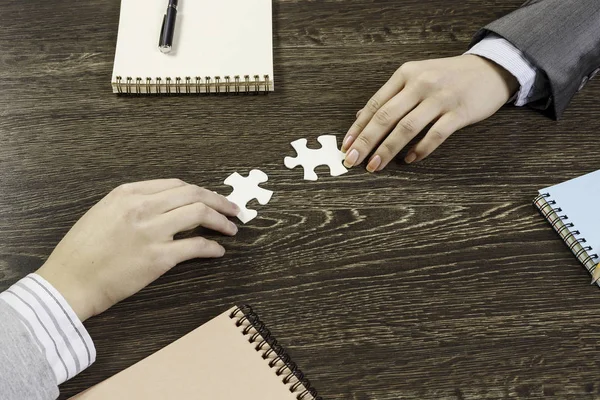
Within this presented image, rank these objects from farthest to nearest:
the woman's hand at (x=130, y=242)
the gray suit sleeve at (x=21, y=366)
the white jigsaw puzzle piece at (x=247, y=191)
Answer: the white jigsaw puzzle piece at (x=247, y=191) → the woman's hand at (x=130, y=242) → the gray suit sleeve at (x=21, y=366)

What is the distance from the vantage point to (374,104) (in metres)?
1.20

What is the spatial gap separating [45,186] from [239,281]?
40 centimetres

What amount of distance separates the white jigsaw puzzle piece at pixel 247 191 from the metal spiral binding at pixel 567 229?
48cm

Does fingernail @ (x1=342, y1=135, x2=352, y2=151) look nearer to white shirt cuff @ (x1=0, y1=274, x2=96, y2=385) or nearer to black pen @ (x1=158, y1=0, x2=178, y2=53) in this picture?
black pen @ (x1=158, y1=0, x2=178, y2=53)

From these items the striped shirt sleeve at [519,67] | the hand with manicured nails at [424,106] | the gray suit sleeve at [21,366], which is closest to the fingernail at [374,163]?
the hand with manicured nails at [424,106]

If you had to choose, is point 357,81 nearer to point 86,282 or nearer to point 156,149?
→ point 156,149

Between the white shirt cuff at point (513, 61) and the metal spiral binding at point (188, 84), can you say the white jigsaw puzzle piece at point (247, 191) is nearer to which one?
the metal spiral binding at point (188, 84)

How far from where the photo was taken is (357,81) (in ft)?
4.14

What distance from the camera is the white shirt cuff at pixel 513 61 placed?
1208 millimetres

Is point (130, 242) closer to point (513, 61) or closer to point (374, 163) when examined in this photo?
point (374, 163)

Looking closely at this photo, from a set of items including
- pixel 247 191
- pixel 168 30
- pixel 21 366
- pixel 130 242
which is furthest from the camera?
pixel 168 30

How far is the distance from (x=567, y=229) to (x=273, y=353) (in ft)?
1.77

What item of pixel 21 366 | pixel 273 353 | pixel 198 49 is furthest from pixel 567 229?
pixel 21 366

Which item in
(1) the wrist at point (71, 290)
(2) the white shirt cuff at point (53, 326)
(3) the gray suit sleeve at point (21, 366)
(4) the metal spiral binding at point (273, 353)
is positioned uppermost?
(4) the metal spiral binding at point (273, 353)
